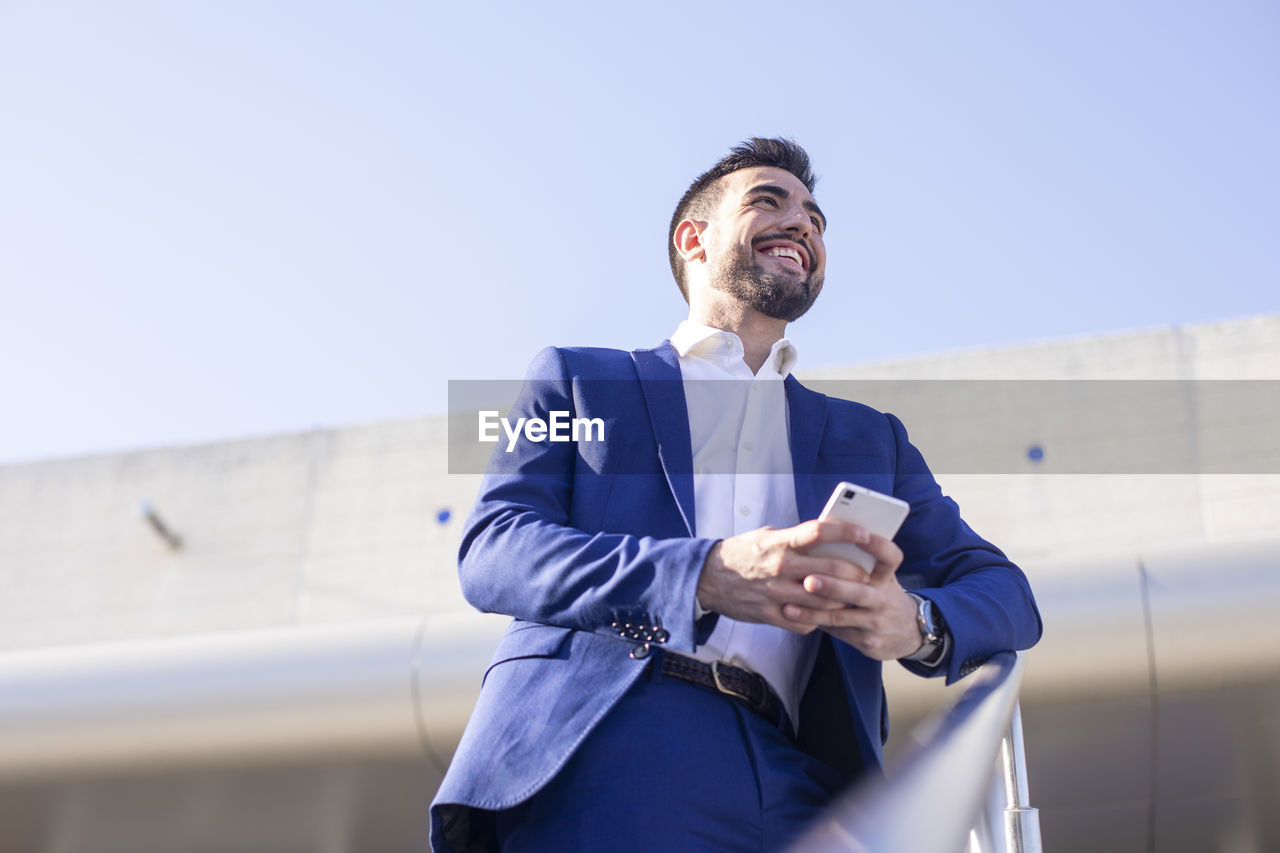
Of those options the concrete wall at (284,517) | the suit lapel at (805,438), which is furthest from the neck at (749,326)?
the concrete wall at (284,517)

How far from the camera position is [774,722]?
1.77m

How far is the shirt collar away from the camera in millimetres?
2207

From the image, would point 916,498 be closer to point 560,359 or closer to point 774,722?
point 774,722

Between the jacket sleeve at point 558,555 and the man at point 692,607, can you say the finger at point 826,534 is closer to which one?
the man at point 692,607

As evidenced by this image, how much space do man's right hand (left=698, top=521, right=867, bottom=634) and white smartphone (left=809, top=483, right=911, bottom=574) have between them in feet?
0.04

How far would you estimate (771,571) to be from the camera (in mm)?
1478

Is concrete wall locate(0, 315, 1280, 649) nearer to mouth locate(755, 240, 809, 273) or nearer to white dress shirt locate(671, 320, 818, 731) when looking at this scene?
mouth locate(755, 240, 809, 273)

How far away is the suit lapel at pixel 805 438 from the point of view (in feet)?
6.29

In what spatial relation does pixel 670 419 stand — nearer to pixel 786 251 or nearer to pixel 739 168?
pixel 786 251

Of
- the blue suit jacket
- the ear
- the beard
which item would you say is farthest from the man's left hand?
the ear

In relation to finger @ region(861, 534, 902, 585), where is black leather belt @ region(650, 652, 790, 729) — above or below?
below

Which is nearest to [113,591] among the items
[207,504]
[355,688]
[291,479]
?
[207,504]

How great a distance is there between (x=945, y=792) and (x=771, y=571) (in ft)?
1.19

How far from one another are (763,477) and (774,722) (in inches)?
16.2
